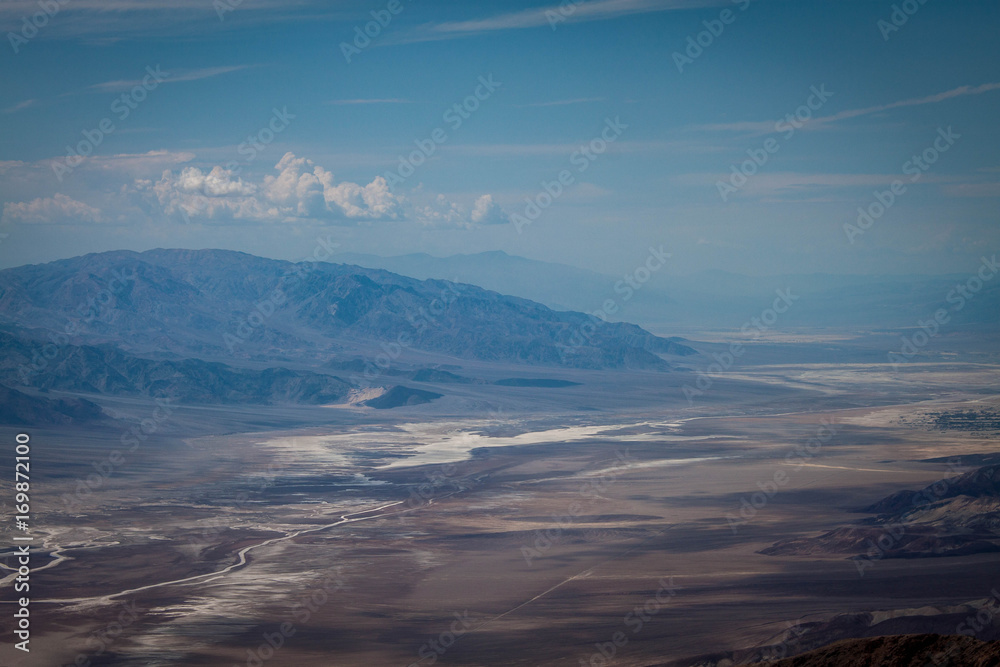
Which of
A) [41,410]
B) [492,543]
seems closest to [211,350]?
[41,410]

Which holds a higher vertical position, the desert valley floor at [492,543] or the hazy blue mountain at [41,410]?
the hazy blue mountain at [41,410]

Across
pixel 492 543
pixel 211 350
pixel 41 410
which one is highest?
pixel 211 350

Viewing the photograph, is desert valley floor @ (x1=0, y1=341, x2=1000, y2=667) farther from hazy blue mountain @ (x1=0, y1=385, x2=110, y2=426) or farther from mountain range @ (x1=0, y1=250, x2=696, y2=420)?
mountain range @ (x1=0, y1=250, x2=696, y2=420)

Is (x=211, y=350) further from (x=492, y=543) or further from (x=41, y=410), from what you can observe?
(x=492, y=543)

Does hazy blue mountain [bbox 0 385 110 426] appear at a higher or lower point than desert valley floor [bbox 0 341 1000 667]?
higher

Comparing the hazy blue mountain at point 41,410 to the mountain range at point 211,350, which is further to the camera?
the mountain range at point 211,350

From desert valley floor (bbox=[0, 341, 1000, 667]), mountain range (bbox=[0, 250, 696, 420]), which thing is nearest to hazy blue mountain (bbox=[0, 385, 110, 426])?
desert valley floor (bbox=[0, 341, 1000, 667])

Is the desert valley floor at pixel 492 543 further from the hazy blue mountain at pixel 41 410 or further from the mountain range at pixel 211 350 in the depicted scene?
the mountain range at pixel 211 350

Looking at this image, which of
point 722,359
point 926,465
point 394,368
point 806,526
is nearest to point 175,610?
point 806,526

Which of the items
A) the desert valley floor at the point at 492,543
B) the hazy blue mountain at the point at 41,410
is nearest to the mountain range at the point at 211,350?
the hazy blue mountain at the point at 41,410

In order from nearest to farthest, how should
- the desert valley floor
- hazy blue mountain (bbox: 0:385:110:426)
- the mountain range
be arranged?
the desert valley floor → hazy blue mountain (bbox: 0:385:110:426) → the mountain range

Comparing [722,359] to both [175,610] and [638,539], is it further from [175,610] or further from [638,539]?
[175,610]
